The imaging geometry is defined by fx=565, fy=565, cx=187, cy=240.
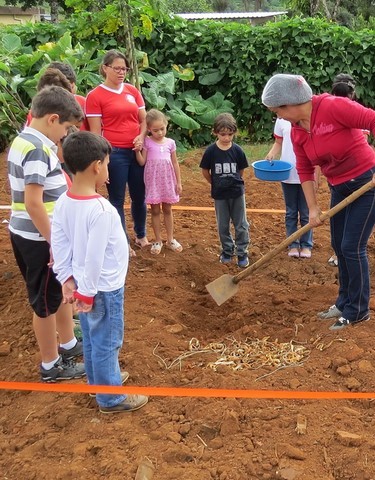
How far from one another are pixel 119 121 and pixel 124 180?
0.54m

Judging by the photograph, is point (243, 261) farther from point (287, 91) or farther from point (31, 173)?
point (31, 173)

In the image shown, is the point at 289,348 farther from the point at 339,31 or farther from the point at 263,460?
the point at 339,31

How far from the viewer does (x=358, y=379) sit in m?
3.37

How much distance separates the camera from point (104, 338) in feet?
9.71

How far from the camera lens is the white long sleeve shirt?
2.67 meters

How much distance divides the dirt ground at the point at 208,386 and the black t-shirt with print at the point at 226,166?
0.83 metres

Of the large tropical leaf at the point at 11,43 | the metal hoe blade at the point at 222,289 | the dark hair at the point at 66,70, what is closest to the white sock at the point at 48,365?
the metal hoe blade at the point at 222,289

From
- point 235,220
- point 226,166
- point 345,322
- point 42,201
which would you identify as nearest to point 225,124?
point 226,166

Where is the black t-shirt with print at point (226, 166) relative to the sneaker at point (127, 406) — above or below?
above

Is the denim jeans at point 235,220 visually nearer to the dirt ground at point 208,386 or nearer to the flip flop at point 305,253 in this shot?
the dirt ground at point 208,386

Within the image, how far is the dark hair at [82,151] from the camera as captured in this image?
9.00 feet

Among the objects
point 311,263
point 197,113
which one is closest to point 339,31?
point 197,113

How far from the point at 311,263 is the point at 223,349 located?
6.26ft

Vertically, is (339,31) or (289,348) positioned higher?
(339,31)
